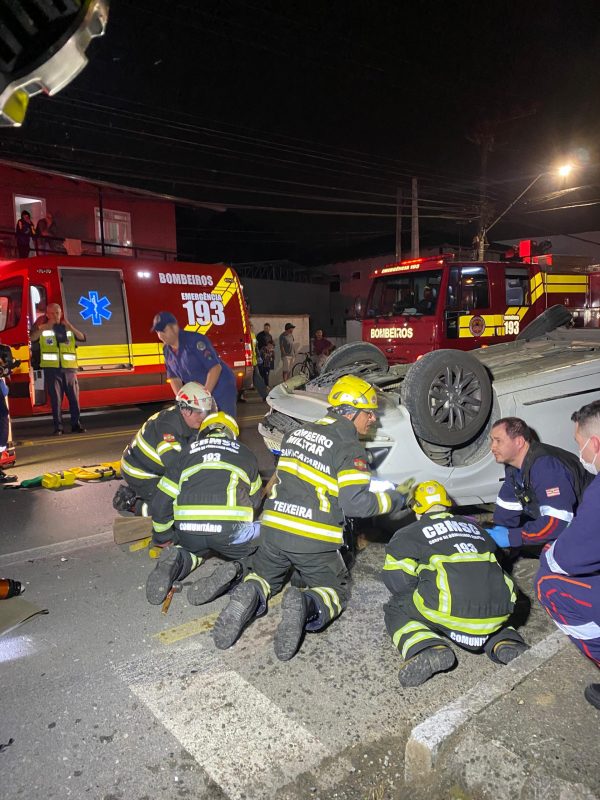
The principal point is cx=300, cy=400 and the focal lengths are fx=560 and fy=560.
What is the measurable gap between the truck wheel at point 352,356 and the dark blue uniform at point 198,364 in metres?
1.24

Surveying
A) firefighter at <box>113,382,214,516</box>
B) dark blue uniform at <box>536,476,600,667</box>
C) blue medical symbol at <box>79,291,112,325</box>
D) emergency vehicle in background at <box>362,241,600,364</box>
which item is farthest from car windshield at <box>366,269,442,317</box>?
dark blue uniform at <box>536,476,600,667</box>

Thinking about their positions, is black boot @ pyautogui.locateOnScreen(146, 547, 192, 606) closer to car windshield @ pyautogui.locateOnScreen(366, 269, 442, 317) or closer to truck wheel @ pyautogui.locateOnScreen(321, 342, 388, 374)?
truck wheel @ pyautogui.locateOnScreen(321, 342, 388, 374)

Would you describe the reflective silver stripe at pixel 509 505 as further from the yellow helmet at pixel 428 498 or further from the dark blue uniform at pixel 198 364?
the dark blue uniform at pixel 198 364

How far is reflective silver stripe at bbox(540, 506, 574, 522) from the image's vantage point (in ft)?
10.5

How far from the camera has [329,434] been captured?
9.96 ft

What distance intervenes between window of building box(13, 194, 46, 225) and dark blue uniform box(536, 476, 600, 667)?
16.4 meters

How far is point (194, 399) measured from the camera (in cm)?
409

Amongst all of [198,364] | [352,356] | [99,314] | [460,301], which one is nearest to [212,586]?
[352,356]

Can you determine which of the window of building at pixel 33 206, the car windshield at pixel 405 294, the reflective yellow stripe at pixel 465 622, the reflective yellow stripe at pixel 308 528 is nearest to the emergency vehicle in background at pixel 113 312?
the car windshield at pixel 405 294

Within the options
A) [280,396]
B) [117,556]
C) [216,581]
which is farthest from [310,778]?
[280,396]

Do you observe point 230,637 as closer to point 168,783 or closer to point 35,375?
point 168,783

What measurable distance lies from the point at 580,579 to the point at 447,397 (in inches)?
70.9

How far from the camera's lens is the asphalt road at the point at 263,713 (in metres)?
1.92

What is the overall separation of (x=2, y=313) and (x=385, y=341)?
243 inches
